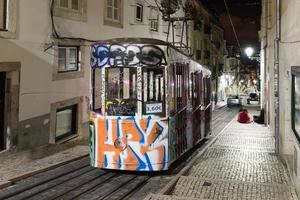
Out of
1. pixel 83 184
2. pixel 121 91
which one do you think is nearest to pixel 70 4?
pixel 121 91

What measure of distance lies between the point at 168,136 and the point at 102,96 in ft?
5.83

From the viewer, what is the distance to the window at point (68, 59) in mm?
14398

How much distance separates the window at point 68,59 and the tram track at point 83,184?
4911 millimetres

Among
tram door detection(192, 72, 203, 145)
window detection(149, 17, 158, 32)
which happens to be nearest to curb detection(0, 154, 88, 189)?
tram door detection(192, 72, 203, 145)

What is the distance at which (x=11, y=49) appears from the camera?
37.8 feet

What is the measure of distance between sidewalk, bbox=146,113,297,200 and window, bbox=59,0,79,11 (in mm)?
6942

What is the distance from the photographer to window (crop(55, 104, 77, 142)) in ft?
47.0

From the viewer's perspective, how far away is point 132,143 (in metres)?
9.27

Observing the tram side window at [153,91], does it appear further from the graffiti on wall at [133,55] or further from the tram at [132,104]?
the graffiti on wall at [133,55]

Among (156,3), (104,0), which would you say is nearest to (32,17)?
(104,0)

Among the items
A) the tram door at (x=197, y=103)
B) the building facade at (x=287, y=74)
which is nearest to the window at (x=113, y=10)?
the tram door at (x=197, y=103)

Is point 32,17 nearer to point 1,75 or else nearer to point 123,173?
point 1,75

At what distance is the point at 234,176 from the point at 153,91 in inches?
111

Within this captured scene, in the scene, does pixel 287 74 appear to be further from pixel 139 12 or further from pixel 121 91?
pixel 139 12
